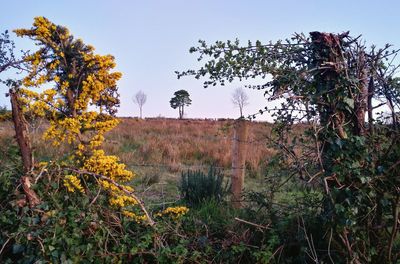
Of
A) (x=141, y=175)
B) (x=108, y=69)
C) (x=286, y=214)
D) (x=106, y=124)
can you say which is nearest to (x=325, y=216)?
(x=286, y=214)

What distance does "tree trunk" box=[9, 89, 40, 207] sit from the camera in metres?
2.84

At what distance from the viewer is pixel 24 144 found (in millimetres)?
2965

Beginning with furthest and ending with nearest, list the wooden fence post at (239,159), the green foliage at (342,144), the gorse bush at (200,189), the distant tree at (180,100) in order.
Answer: the distant tree at (180,100)
the gorse bush at (200,189)
the wooden fence post at (239,159)
the green foliage at (342,144)

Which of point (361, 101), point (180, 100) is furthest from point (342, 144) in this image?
point (180, 100)

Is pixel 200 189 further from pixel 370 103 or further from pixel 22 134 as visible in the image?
pixel 370 103

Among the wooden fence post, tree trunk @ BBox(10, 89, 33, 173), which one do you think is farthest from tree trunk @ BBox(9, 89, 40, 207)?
the wooden fence post

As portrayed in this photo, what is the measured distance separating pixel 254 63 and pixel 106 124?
4.56 ft

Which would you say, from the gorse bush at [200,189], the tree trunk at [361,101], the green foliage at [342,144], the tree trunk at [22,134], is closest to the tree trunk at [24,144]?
the tree trunk at [22,134]

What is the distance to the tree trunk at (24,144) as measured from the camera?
2.84 m

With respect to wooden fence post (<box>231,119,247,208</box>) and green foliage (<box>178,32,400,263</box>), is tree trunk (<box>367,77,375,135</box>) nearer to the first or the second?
green foliage (<box>178,32,400,263</box>)

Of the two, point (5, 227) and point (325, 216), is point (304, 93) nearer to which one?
point (325, 216)

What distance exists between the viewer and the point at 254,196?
10.4 ft

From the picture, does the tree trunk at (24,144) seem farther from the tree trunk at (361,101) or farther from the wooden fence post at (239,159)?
the wooden fence post at (239,159)

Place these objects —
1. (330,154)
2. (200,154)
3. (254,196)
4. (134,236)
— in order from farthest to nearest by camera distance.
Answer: (200,154) < (254,196) < (134,236) < (330,154)
